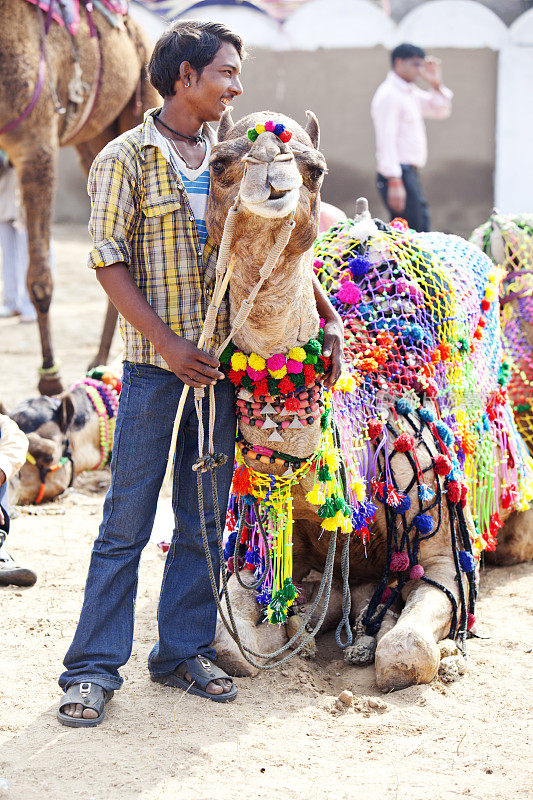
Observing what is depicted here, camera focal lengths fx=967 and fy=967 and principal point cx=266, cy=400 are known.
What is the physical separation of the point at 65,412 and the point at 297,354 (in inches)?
106

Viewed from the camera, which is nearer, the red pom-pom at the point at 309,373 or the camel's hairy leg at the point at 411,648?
the red pom-pom at the point at 309,373

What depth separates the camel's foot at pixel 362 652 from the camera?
11.1 ft

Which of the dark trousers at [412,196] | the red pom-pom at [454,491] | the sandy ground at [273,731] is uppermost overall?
the dark trousers at [412,196]

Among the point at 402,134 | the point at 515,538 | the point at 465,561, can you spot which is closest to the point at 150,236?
the point at 465,561

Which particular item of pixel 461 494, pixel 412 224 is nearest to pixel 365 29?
pixel 412 224

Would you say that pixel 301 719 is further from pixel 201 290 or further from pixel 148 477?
pixel 201 290

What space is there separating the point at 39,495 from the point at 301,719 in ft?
8.66

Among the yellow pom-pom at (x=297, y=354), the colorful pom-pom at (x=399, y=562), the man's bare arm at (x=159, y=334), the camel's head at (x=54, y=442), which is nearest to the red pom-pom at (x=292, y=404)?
the yellow pom-pom at (x=297, y=354)

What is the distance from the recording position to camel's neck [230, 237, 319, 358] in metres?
2.73

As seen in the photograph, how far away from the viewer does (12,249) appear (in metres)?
9.56

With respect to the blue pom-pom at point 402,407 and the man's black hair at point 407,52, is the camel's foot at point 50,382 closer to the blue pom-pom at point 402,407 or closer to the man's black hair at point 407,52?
the blue pom-pom at point 402,407

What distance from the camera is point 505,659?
11.5ft

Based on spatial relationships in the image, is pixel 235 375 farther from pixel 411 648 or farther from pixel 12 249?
pixel 12 249

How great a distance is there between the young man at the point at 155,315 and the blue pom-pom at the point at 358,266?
0.60m
